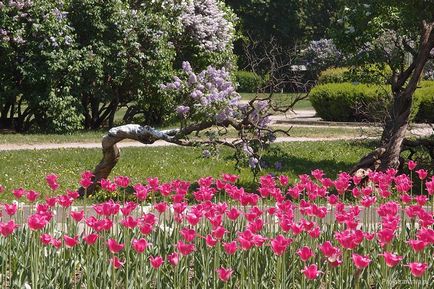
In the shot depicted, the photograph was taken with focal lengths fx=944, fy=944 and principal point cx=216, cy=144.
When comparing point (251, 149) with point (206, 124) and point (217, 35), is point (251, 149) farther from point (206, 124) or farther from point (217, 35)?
point (217, 35)

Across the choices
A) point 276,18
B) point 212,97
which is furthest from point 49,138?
point 276,18

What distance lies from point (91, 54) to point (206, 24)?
420 centimetres

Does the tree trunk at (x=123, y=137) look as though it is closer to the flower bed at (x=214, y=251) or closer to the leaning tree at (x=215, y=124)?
the leaning tree at (x=215, y=124)

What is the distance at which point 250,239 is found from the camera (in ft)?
14.7

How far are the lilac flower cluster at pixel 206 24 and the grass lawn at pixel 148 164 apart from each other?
7.87m

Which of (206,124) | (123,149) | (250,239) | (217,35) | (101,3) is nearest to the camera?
(250,239)

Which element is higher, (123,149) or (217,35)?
(217,35)

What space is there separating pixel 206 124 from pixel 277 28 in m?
42.7

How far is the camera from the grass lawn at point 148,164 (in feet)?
40.6

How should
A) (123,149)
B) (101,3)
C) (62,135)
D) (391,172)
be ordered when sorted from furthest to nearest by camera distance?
(101,3) < (62,135) < (123,149) < (391,172)

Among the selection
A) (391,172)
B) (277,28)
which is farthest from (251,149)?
(277,28)

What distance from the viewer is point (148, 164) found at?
1386cm

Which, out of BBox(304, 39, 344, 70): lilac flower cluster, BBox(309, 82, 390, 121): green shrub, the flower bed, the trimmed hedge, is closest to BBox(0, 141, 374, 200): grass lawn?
the flower bed

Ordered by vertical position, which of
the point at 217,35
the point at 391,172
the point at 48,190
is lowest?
the point at 48,190
